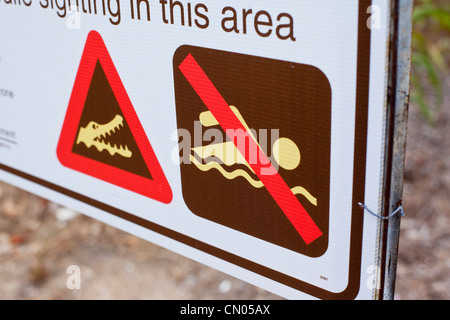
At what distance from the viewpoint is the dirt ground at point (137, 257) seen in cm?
192

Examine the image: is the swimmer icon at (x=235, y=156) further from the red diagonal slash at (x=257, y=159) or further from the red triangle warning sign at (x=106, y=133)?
the red triangle warning sign at (x=106, y=133)

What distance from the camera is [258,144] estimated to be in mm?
808

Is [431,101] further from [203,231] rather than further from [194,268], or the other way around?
[203,231]

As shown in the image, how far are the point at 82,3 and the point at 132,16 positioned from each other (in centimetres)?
13

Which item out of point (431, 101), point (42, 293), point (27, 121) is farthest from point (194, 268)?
point (431, 101)

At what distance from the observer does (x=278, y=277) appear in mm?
872

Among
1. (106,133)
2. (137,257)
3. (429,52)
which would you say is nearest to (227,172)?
(106,133)

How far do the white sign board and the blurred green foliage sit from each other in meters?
1.50

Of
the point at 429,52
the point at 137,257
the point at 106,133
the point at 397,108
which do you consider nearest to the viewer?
the point at 397,108

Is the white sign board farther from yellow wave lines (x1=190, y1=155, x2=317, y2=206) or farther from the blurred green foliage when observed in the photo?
the blurred green foliage

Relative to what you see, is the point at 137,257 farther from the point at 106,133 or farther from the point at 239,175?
the point at 239,175

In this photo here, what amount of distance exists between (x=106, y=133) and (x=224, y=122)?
12.3 inches

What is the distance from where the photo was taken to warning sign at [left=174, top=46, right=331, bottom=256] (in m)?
0.74

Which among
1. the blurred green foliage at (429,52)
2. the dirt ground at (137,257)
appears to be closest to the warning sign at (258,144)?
the dirt ground at (137,257)
